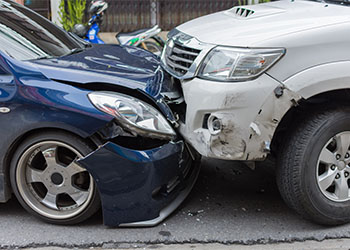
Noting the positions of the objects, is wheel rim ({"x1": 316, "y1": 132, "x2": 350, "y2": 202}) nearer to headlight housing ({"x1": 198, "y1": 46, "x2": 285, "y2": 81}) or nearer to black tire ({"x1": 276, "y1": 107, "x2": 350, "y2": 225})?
black tire ({"x1": 276, "y1": 107, "x2": 350, "y2": 225})

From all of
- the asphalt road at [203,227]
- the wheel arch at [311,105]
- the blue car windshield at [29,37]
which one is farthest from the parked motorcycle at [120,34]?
the wheel arch at [311,105]

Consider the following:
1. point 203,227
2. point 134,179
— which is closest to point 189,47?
point 134,179

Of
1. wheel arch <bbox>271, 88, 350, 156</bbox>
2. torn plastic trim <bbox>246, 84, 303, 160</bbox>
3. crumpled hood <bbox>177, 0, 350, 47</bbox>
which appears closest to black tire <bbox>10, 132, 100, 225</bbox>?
torn plastic trim <bbox>246, 84, 303, 160</bbox>

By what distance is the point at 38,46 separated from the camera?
371cm

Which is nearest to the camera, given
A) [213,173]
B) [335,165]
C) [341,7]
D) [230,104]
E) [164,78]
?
[230,104]

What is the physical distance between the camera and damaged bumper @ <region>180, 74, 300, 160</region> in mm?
3020

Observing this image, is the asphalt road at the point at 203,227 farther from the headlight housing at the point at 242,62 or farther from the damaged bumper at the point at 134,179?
the headlight housing at the point at 242,62

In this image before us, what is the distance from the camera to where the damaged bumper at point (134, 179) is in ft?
10.1

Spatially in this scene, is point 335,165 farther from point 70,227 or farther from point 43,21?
point 43,21

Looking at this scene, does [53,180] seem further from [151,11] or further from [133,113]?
[151,11]

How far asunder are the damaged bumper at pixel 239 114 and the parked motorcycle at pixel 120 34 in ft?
14.6

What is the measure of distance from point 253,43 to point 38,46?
1776mm

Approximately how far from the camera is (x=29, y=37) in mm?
3738

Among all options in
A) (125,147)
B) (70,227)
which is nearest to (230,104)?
(125,147)
